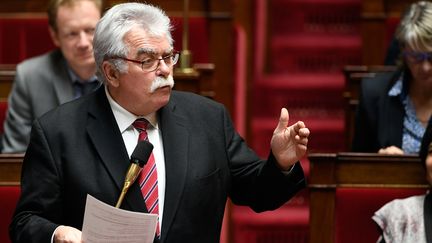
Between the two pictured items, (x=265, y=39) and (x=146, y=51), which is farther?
(x=265, y=39)

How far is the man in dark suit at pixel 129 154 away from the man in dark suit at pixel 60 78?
0.40m

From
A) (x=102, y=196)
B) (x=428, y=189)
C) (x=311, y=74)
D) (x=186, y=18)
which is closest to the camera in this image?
(x=102, y=196)

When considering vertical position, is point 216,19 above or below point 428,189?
above

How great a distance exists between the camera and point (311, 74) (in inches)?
70.7

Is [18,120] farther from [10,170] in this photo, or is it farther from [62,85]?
[10,170]

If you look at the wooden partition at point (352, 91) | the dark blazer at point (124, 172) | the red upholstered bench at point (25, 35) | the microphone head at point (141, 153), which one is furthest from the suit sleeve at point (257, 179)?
the red upholstered bench at point (25, 35)

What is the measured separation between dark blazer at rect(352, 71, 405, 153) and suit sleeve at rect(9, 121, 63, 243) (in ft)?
1.67

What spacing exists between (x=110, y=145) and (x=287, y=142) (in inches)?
5.9

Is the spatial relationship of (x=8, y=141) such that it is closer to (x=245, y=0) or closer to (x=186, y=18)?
(x=186, y=18)

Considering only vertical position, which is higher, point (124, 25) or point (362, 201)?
point (124, 25)

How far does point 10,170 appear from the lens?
3.43 feet

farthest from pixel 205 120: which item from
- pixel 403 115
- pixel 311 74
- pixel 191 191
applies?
pixel 311 74

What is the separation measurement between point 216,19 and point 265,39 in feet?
1.16

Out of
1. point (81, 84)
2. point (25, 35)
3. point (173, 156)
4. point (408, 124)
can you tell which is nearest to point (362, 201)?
point (408, 124)
